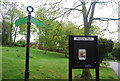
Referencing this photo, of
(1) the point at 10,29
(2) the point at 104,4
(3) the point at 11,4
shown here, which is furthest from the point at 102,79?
(3) the point at 11,4

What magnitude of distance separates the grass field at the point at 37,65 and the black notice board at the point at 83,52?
151cm

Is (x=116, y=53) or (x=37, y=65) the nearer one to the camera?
(x=37, y=65)

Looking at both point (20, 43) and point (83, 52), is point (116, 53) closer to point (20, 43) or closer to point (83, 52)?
point (83, 52)

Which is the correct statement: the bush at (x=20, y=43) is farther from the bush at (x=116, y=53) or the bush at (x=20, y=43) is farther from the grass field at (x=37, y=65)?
the bush at (x=116, y=53)

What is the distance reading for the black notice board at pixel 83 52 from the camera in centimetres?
200

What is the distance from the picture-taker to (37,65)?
381cm

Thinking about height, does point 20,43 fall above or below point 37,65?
above

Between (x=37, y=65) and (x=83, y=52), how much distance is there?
210 centimetres

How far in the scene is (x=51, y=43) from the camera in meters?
3.63

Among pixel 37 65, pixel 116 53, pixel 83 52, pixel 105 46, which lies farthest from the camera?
pixel 105 46

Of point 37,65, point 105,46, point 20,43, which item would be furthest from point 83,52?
point 105,46

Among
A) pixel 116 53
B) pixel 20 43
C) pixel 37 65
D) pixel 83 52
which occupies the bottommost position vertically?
pixel 37 65

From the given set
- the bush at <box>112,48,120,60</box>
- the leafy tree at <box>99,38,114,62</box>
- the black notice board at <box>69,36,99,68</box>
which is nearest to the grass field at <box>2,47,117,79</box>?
the bush at <box>112,48,120,60</box>

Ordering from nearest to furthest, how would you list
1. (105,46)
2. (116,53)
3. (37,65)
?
(37,65) → (116,53) → (105,46)
